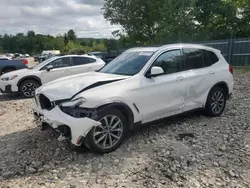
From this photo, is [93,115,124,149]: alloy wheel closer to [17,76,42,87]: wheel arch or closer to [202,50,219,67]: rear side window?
[202,50,219,67]: rear side window

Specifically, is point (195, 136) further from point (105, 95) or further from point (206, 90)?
point (105, 95)

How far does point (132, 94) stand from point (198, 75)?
1.77 m

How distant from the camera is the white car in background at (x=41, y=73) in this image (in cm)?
934

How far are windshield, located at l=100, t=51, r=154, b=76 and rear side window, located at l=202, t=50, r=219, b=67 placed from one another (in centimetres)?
145

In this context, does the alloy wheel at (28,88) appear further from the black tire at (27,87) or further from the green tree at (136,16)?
the green tree at (136,16)

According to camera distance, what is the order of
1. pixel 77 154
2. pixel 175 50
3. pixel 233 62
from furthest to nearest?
1. pixel 233 62
2. pixel 175 50
3. pixel 77 154

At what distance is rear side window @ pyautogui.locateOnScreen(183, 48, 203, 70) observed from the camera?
5395 mm

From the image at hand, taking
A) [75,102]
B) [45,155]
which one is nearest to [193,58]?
[75,102]

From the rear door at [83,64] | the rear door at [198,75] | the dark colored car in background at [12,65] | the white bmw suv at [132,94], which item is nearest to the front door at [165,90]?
the white bmw suv at [132,94]

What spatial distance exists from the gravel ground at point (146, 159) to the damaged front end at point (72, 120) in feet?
1.33

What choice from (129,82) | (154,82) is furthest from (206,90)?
(129,82)

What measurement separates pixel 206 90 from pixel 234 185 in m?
2.66

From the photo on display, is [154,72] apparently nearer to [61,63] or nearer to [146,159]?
[146,159]

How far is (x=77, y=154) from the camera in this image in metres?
4.16
